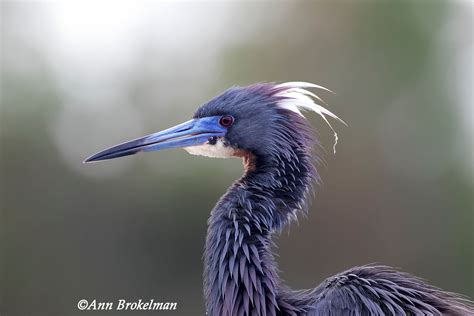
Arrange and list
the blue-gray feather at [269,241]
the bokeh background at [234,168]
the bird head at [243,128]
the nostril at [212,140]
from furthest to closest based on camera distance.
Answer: the bokeh background at [234,168] → the nostril at [212,140] → the bird head at [243,128] → the blue-gray feather at [269,241]

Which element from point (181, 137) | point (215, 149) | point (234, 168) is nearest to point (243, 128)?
point (215, 149)

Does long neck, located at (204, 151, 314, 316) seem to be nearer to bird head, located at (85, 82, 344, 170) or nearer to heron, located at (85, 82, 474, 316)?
heron, located at (85, 82, 474, 316)

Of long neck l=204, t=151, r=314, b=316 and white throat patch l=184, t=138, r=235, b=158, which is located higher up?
white throat patch l=184, t=138, r=235, b=158

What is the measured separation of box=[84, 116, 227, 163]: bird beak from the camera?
12.0ft

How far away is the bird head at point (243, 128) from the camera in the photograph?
3.57 meters

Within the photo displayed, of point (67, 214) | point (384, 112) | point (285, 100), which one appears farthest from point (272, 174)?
point (384, 112)

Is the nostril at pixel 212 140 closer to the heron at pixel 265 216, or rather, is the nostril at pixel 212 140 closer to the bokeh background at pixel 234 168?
the heron at pixel 265 216

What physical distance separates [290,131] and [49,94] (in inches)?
381

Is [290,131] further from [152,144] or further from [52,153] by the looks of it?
[52,153]

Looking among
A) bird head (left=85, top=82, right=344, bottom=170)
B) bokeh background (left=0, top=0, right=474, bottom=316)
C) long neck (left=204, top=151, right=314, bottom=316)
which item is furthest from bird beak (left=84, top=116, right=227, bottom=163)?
bokeh background (left=0, top=0, right=474, bottom=316)

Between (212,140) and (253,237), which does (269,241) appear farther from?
(212,140)

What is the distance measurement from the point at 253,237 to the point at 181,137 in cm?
91

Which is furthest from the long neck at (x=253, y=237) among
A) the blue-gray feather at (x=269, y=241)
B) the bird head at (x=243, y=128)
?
the bird head at (x=243, y=128)

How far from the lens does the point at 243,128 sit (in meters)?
3.62
